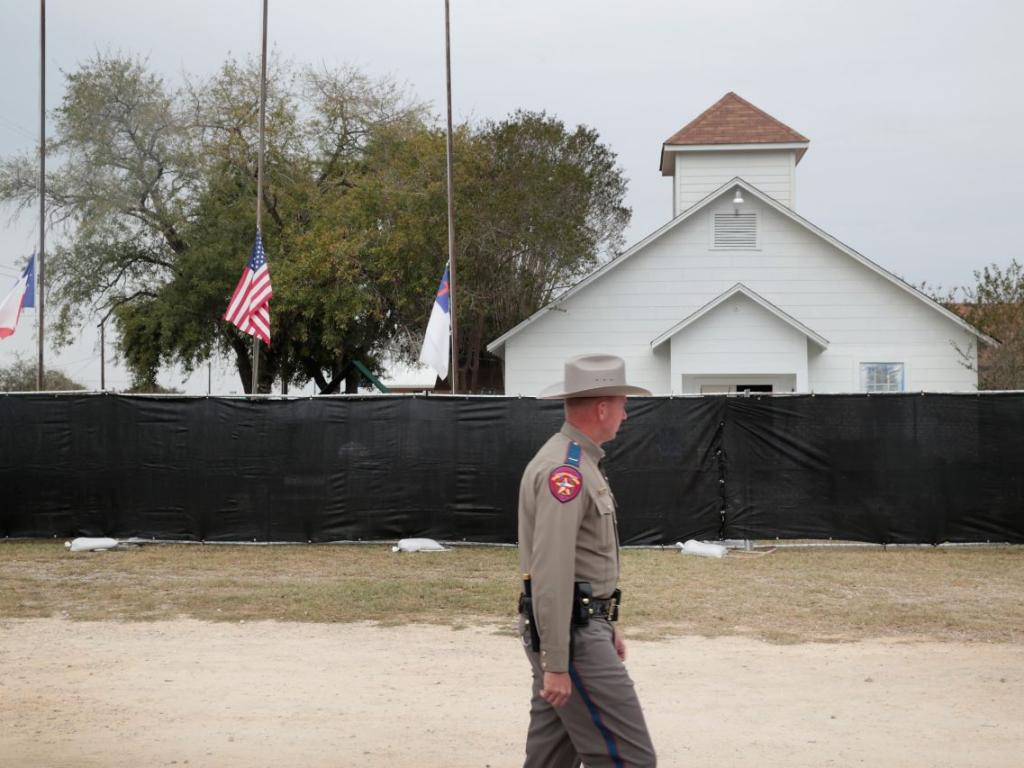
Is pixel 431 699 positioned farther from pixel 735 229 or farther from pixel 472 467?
pixel 735 229

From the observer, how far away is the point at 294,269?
32.9 metres

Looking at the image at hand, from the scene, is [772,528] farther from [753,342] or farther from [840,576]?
[753,342]

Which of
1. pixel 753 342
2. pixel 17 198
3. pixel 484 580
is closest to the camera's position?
pixel 484 580

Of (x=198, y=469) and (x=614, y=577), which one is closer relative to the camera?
(x=614, y=577)

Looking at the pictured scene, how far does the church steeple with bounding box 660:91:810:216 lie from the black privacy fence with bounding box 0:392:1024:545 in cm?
1306

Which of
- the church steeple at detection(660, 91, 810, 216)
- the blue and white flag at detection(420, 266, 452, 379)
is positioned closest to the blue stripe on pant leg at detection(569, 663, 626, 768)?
the blue and white flag at detection(420, 266, 452, 379)

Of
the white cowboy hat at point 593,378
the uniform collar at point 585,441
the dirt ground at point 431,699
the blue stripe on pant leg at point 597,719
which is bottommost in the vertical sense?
the dirt ground at point 431,699

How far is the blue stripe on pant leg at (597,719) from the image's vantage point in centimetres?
401

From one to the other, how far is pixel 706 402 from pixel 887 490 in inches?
106

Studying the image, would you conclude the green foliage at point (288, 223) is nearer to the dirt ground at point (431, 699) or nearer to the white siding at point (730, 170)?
the white siding at point (730, 170)

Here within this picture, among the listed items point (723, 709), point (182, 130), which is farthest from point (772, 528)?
point (182, 130)

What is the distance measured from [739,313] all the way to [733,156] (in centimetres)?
604

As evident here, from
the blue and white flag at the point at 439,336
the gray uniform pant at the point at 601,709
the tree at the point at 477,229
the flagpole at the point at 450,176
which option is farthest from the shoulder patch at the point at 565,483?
the tree at the point at 477,229

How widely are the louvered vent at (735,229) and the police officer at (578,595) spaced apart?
21.5m
